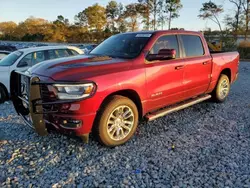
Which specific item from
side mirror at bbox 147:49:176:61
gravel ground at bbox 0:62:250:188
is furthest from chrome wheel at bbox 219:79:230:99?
side mirror at bbox 147:49:176:61

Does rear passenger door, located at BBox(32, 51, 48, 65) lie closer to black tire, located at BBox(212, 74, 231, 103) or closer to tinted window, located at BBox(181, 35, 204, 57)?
tinted window, located at BBox(181, 35, 204, 57)

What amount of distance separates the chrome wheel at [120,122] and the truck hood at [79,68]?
2.11ft

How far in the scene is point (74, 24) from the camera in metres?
59.3

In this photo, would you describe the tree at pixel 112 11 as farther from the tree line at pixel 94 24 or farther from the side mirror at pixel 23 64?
the side mirror at pixel 23 64

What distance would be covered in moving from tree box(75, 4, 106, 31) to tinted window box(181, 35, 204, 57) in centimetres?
5528

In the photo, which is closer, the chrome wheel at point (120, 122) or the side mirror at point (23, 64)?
the chrome wheel at point (120, 122)

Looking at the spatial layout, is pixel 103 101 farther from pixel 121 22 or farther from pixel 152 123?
pixel 121 22

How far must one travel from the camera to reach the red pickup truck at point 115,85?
329 centimetres

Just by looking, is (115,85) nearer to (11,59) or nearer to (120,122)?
(120,122)

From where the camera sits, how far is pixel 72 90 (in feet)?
10.7

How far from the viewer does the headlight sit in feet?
10.7

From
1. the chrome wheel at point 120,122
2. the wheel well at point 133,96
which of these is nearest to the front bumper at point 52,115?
the chrome wheel at point 120,122

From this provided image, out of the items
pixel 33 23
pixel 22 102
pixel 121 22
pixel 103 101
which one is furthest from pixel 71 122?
pixel 33 23

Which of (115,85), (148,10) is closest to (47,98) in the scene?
(115,85)
